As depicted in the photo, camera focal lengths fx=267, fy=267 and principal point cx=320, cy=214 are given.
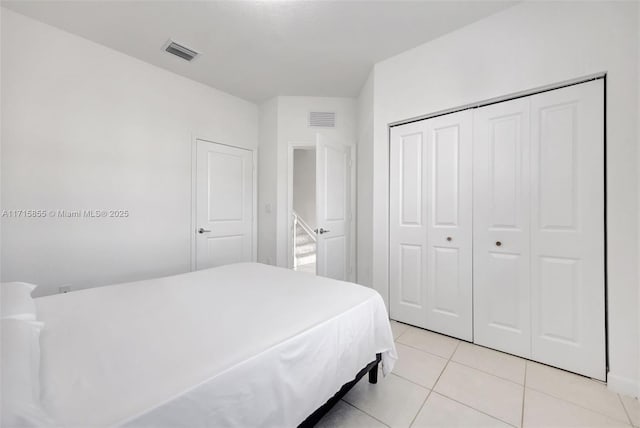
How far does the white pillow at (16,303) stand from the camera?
1.08 meters

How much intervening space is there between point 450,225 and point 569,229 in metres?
0.79

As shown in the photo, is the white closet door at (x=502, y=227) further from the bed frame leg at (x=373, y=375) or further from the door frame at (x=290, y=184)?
the door frame at (x=290, y=184)

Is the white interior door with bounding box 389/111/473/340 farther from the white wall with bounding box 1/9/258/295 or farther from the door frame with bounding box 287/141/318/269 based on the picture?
the white wall with bounding box 1/9/258/295

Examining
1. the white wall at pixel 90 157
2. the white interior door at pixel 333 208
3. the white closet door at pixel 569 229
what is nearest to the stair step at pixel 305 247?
the white interior door at pixel 333 208

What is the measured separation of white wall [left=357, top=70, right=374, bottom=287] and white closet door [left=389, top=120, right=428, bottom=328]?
1.08 feet

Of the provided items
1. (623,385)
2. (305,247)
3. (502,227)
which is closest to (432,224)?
(502,227)

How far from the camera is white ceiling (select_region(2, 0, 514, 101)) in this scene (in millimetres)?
2119

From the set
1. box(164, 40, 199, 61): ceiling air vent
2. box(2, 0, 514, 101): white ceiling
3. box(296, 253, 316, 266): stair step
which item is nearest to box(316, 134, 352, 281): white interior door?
box(2, 0, 514, 101): white ceiling

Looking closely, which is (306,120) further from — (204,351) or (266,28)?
(204,351)

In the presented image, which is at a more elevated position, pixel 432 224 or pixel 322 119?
pixel 322 119

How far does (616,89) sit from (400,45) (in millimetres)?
1645

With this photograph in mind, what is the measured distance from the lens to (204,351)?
1005 millimetres

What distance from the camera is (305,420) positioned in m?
1.19

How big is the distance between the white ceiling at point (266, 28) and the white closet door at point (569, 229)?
97 centimetres
